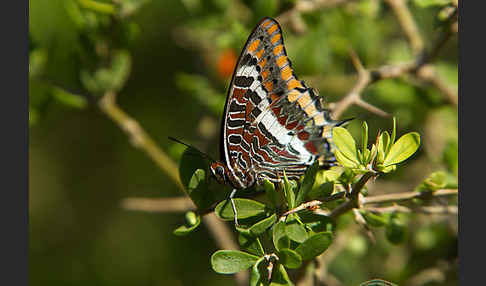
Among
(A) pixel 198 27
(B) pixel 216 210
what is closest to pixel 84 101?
(A) pixel 198 27

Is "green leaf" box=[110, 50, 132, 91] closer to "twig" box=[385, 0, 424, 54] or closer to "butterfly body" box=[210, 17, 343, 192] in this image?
"butterfly body" box=[210, 17, 343, 192]

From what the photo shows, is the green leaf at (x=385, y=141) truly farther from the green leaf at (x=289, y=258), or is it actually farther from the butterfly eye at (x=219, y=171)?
the butterfly eye at (x=219, y=171)

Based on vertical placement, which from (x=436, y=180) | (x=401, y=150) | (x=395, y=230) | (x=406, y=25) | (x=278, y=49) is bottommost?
(x=395, y=230)

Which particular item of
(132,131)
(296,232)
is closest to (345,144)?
(296,232)

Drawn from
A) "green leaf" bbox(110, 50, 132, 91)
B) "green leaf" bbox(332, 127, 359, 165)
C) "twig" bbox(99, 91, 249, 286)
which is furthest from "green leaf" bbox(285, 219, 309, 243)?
"green leaf" bbox(110, 50, 132, 91)

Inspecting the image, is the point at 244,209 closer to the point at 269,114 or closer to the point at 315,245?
the point at 315,245

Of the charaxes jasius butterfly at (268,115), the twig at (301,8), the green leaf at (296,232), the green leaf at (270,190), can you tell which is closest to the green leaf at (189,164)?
the charaxes jasius butterfly at (268,115)

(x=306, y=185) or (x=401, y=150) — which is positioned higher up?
(x=401, y=150)
